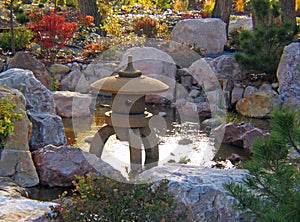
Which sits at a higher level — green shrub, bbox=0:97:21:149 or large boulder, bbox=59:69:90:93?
green shrub, bbox=0:97:21:149

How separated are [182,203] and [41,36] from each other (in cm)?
824

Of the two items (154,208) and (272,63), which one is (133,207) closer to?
(154,208)

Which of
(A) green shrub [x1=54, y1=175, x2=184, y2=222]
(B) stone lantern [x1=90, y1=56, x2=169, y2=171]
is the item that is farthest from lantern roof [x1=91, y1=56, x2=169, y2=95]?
(A) green shrub [x1=54, y1=175, x2=184, y2=222]

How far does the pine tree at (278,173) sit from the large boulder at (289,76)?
6.34 metres

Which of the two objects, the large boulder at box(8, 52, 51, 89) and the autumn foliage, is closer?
the large boulder at box(8, 52, 51, 89)

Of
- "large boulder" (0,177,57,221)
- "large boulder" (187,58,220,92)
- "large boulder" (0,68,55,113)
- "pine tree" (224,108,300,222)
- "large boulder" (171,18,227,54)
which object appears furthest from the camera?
"large boulder" (171,18,227,54)

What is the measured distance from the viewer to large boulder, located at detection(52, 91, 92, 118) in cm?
862

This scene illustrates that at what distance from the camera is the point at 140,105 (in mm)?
5289

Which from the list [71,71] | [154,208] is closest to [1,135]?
[154,208]

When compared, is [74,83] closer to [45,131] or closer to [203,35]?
[203,35]

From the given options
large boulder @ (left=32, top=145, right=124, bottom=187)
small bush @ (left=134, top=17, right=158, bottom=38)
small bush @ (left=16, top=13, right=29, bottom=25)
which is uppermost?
small bush @ (left=134, top=17, right=158, bottom=38)

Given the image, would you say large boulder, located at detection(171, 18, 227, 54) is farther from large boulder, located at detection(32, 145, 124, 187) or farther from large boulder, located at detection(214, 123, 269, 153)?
large boulder, located at detection(32, 145, 124, 187)

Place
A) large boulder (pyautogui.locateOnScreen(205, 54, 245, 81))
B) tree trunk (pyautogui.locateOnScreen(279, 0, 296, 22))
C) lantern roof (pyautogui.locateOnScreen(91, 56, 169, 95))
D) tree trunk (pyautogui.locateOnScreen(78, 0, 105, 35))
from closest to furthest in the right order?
lantern roof (pyautogui.locateOnScreen(91, 56, 169, 95)) → large boulder (pyautogui.locateOnScreen(205, 54, 245, 81)) → tree trunk (pyautogui.locateOnScreen(279, 0, 296, 22)) → tree trunk (pyautogui.locateOnScreen(78, 0, 105, 35))

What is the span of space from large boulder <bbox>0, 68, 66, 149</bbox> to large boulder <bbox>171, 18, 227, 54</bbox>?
6.19m
